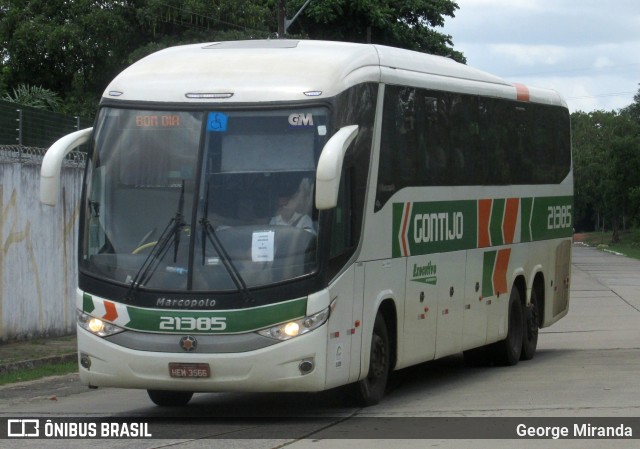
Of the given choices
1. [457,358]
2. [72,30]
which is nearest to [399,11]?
[72,30]

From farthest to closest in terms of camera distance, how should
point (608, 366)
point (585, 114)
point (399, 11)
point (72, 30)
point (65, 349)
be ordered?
point (585, 114)
point (399, 11)
point (72, 30)
point (65, 349)
point (608, 366)

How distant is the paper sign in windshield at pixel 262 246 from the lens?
10.8m

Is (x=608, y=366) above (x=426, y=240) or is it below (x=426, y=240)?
below

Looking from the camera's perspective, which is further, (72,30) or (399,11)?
(399,11)

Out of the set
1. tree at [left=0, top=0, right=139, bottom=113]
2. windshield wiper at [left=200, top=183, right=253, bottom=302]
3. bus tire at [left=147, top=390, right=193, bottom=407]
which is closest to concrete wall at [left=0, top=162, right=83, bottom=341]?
bus tire at [left=147, top=390, right=193, bottom=407]

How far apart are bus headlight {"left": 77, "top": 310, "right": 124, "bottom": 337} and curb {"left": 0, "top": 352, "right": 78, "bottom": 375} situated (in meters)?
5.07

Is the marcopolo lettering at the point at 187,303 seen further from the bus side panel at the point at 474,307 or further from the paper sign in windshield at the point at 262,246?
the bus side panel at the point at 474,307

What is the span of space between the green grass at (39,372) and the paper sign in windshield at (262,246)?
5.73 metres

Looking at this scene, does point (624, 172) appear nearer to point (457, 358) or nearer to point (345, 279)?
point (457, 358)

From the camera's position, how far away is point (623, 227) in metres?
132

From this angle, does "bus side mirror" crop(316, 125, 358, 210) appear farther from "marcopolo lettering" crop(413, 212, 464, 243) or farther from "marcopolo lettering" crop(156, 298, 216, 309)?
"marcopolo lettering" crop(413, 212, 464, 243)

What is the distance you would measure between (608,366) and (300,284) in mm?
6695

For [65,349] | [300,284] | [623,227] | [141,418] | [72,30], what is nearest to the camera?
[300,284]

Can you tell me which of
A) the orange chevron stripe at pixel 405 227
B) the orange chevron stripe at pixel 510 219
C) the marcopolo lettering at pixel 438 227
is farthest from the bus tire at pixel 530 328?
the orange chevron stripe at pixel 405 227
